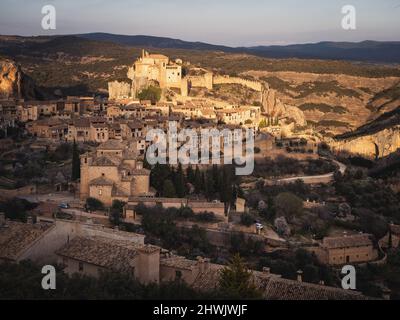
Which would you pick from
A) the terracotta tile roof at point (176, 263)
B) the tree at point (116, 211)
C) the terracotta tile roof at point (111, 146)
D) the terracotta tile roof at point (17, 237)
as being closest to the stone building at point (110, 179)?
the tree at point (116, 211)

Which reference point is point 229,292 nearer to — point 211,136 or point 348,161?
point 211,136

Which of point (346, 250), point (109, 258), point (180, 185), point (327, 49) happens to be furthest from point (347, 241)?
point (327, 49)

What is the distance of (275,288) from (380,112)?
52.7 metres

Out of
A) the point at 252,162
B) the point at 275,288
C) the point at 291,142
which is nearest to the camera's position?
the point at 275,288

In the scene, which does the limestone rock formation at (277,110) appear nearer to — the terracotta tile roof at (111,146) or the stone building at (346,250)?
the terracotta tile roof at (111,146)

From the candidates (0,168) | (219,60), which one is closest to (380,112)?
(219,60)

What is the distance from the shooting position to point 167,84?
4450 cm

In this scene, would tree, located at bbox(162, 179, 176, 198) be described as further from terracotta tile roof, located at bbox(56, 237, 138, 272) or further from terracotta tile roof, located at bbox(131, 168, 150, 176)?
terracotta tile roof, located at bbox(56, 237, 138, 272)

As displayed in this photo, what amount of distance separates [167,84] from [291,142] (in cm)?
1149

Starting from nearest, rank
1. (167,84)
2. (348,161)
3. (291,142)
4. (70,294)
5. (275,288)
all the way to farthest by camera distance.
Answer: (70,294) < (275,288) < (291,142) < (348,161) < (167,84)

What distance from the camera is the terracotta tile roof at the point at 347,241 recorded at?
21.8m

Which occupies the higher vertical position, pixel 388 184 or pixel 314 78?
pixel 314 78

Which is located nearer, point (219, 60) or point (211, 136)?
point (211, 136)

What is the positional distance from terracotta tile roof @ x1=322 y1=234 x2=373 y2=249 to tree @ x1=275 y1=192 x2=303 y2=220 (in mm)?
3153
